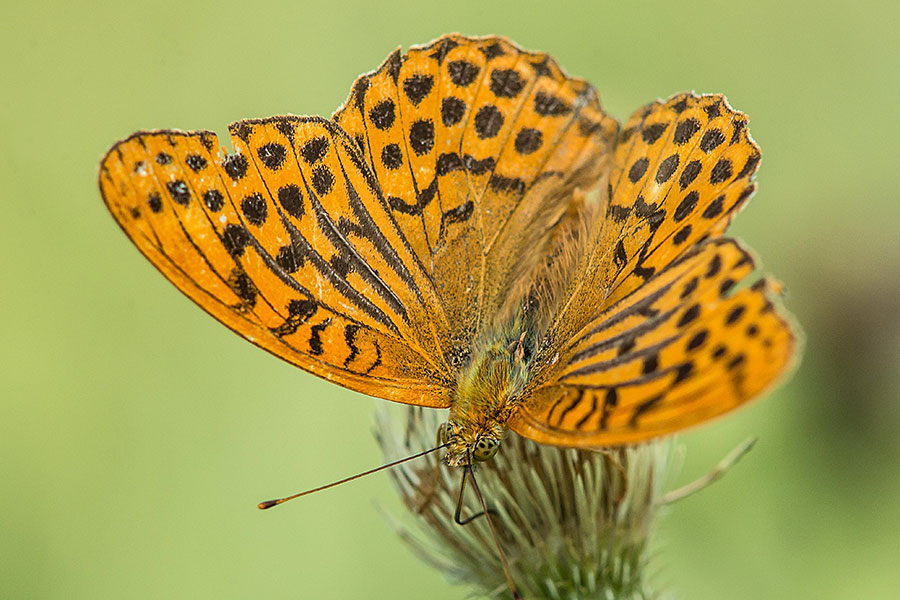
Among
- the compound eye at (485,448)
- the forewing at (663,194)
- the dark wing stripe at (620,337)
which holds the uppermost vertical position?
the forewing at (663,194)

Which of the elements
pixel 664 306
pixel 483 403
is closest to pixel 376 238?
pixel 483 403

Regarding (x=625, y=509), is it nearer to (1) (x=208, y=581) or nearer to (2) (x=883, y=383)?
(2) (x=883, y=383)

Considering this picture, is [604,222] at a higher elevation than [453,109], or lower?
lower

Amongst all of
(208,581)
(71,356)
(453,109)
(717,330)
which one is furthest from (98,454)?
(717,330)

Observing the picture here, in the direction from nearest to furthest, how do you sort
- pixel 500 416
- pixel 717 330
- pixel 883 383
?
pixel 717 330 < pixel 500 416 < pixel 883 383

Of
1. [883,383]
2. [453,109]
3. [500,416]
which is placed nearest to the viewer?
[500,416]

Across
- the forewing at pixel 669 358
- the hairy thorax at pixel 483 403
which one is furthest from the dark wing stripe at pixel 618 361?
the hairy thorax at pixel 483 403

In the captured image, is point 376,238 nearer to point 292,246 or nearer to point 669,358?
point 292,246

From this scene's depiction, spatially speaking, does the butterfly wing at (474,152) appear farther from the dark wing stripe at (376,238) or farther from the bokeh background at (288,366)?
the bokeh background at (288,366)
